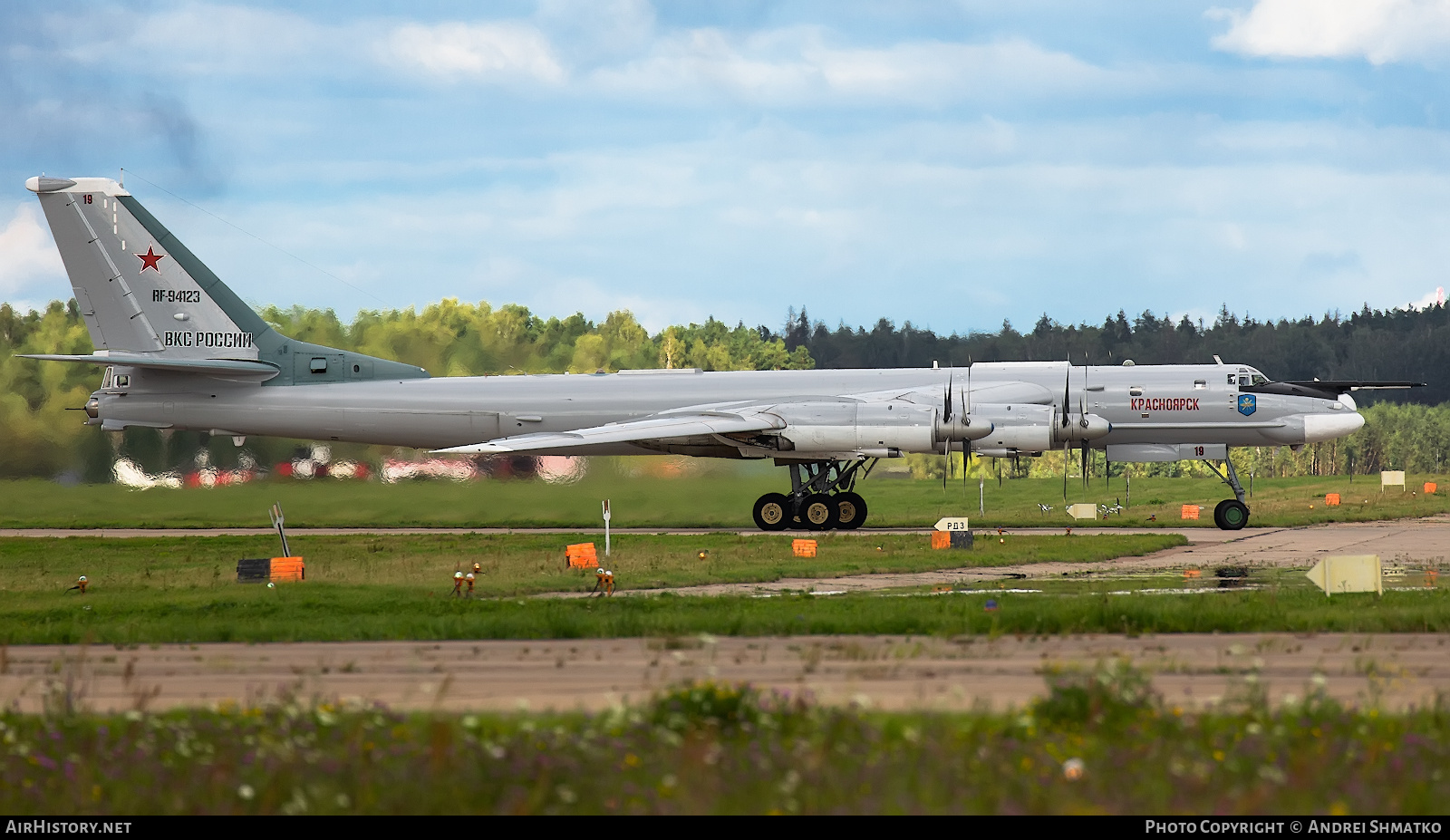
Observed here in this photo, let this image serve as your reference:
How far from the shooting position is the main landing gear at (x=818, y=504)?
3478 cm

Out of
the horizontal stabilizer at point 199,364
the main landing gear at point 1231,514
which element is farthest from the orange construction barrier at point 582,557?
the main landing gear at point 1231,514

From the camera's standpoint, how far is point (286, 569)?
24.3m

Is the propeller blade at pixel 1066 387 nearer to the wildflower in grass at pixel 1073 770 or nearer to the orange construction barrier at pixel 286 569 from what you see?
the orange construction barrier at pixel 286 569

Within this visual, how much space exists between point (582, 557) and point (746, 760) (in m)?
17.5

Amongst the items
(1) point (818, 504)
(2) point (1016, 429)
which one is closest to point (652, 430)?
(1) point (818, 504)

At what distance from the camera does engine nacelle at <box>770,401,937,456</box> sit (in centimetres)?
3309

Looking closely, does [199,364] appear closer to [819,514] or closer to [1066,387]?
[819,514]

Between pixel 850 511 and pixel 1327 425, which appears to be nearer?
pixel 1327 425

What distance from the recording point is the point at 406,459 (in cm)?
3797

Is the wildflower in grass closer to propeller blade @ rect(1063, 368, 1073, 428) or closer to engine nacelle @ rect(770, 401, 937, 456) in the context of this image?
engine nacelle @ rect(770, 401, 937, 456)

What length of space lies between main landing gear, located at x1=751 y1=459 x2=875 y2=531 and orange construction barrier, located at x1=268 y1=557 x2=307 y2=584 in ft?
44.5

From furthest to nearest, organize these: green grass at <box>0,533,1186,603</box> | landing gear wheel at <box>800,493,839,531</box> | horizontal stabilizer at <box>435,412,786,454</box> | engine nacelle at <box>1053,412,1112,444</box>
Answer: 1. landing gear wheel at <box>800,493,839,531</box>
2. engine nacelle at <box>1053,412,1112,444</box>
3. horizontal stabilizer at <box>435,412,786,454</box>
4. green grass at <box>0,533,1186,603</box>

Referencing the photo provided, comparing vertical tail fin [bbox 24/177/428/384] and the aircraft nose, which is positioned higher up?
vertical tail fin [bbox 24/177/428/384]

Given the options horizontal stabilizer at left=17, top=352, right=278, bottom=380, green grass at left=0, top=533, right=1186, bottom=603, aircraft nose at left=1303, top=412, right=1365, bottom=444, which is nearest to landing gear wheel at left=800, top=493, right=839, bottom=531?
green grass at left=0, top=533, right=1186, bottom=603
